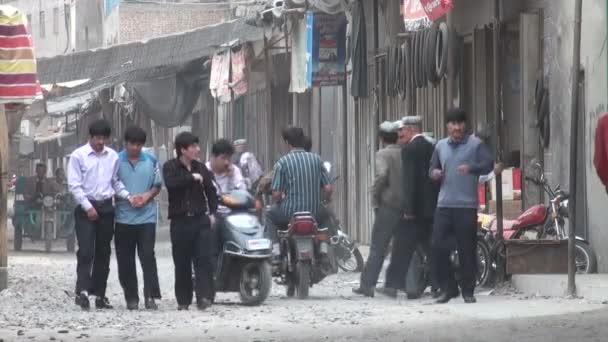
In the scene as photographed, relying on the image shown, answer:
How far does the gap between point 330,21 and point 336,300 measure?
34.4 ft

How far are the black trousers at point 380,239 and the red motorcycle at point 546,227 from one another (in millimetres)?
963

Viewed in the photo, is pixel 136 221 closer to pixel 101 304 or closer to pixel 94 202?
pixel 94 202

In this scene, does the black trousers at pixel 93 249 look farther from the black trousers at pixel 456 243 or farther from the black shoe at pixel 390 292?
the black trousers at pixel 456 243

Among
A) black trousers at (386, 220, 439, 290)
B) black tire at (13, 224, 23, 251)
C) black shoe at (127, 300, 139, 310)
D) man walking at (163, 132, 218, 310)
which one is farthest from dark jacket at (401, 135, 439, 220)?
black tire at (13, 224, 23, 251)

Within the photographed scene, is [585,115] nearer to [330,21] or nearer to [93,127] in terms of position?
[93,127]

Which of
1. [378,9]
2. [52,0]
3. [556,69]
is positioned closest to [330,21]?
[378,9]

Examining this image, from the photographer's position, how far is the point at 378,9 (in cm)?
2383

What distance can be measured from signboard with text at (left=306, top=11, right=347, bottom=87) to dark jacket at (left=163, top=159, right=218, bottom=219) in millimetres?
10748

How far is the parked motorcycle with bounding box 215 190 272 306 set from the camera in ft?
46.7

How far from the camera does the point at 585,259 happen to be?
15023 millimetres

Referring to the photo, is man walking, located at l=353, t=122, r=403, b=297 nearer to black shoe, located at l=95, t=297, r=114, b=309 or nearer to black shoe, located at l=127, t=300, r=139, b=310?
black shoe, located at l=127, t=300, r=139, b=310

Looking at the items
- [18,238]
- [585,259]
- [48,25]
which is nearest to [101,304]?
[585,259]

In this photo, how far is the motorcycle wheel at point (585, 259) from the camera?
1498 centimetres

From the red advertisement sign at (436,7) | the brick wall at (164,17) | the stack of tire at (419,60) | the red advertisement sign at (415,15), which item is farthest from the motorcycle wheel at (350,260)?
the brick wall at (164,17)
